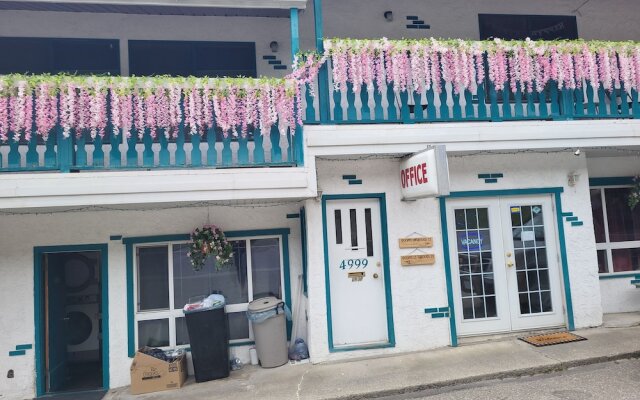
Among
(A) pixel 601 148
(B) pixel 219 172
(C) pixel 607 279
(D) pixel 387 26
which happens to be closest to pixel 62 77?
(B) pixel 219 172

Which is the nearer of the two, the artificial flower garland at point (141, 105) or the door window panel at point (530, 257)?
the artificial flower garland at point (141, 105)

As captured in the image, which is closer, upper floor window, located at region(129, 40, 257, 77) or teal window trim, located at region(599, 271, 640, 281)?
upper floor window, located at region(129, 40, 257, 77)

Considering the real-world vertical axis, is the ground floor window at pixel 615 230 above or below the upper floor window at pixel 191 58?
below

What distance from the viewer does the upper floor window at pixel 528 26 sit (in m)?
8.69

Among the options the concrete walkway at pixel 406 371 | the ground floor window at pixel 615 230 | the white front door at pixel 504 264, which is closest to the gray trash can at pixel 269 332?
the concrete walkway at pixel 406 371

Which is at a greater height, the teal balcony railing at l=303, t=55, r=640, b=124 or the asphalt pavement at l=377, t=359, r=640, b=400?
the teal balcony railing at l=303, t=55, r=640, b=124

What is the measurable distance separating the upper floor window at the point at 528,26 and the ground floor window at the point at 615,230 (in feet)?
11.1

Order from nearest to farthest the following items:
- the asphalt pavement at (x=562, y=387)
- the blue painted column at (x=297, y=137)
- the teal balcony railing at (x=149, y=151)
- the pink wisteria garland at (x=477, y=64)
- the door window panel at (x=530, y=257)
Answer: the asphalt pavement at (x=562, y=387) < the teal balcony railing at (x=149, y=151) < the blue painted column at (x=297, y=137) < the pink wisteria garland at (x=477, y=64) < the door window panel at (x=530, y=257)

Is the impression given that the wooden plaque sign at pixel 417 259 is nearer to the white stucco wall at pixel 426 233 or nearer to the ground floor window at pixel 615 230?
the white stucco wall at pixel 426 233

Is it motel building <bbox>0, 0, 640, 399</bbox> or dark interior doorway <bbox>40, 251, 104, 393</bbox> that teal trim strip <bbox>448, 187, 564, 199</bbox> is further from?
dark interior doorway <bbox>40, 251, 104, 393</bbox>

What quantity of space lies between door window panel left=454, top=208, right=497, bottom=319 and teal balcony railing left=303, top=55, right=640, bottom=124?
5.34 feet

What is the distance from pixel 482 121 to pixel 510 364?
3584 millimetres

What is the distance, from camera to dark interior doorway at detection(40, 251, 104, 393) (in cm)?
635

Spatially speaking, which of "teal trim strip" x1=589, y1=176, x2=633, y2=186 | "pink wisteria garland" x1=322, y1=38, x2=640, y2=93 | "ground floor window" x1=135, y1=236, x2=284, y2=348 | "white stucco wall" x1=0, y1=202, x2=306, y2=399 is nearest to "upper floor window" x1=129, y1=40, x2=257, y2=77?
"pink wisteria garland" x1=322, y1=38, x2=640, y2=93
